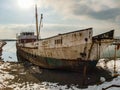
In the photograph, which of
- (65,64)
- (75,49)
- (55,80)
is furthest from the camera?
(65,64)

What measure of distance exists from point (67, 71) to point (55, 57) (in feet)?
5.92

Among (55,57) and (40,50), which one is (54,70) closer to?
(55,57)

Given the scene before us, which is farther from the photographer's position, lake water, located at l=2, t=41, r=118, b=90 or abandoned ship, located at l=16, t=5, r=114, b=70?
abandoned ship, located at l=16, t=5, r=114, b=70

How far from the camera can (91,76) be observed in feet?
59.0

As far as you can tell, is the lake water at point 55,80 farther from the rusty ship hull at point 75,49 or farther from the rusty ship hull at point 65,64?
the rusty ship hull at point 75,49

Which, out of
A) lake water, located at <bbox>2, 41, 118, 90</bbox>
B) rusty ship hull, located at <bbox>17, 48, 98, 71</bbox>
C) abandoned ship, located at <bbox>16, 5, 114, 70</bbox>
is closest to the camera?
lake water, located at <bbox>2, 41, 118, 90</bbox>

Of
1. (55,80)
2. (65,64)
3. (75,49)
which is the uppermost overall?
(75,49)

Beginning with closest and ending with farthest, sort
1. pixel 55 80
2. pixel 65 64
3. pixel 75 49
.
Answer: pixel 55 80, pixel 75 49, pixel 65 64

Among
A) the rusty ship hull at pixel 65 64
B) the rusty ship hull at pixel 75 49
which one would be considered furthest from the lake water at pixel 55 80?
the rusty ship hull at pixel 75 49

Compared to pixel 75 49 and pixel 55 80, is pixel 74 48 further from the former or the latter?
pixel 55 80

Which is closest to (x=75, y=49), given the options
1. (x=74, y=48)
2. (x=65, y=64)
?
(x=74, y=48)

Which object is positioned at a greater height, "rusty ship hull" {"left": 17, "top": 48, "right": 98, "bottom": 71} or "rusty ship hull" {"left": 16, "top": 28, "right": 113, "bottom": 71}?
"rusty ship hull" {"left": 16, "top": 28, "right": 113, "bottom": 71}

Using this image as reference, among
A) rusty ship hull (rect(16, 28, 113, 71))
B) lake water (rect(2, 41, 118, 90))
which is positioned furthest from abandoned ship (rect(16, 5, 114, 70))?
lake water (rect(2, 41, 118, 90))

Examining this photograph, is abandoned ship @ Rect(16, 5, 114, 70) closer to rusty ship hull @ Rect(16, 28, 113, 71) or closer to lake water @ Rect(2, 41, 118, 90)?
rusty ship hull @ Rect(16, 28, 113, 71)
